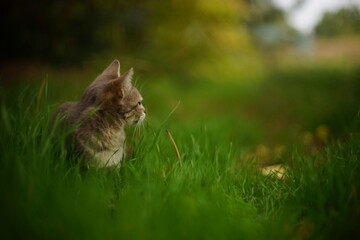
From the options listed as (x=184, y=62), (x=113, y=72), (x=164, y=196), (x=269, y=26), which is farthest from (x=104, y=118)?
(x=269, y=26)

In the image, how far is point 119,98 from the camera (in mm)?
1897

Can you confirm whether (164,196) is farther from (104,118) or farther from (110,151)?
(104,118)

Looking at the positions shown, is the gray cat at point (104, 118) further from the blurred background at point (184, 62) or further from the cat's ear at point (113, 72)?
the blurred background at point (184, 62)

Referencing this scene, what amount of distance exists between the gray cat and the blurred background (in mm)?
2055

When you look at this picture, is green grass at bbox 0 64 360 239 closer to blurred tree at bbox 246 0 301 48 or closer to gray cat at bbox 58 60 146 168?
gray cat at bbox 58 60 146 168

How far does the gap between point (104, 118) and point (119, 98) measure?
0.14 m

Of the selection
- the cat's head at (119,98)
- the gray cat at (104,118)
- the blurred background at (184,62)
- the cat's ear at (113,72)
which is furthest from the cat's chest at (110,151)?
the blurred background at (184,62)

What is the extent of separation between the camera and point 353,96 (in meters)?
4.46

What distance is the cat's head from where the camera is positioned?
6.12 ft

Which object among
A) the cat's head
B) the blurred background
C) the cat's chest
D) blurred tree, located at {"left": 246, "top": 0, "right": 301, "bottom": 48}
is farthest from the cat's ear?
blurred tree, located at {"left": 246, "top": 0, "right": 301, "bottom": 48}

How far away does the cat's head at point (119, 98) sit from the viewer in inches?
73.4

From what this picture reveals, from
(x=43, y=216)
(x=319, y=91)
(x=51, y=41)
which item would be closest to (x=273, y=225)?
(x=43, y=216)

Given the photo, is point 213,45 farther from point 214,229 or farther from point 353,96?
point 214,229

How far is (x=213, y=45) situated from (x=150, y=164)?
529cm
